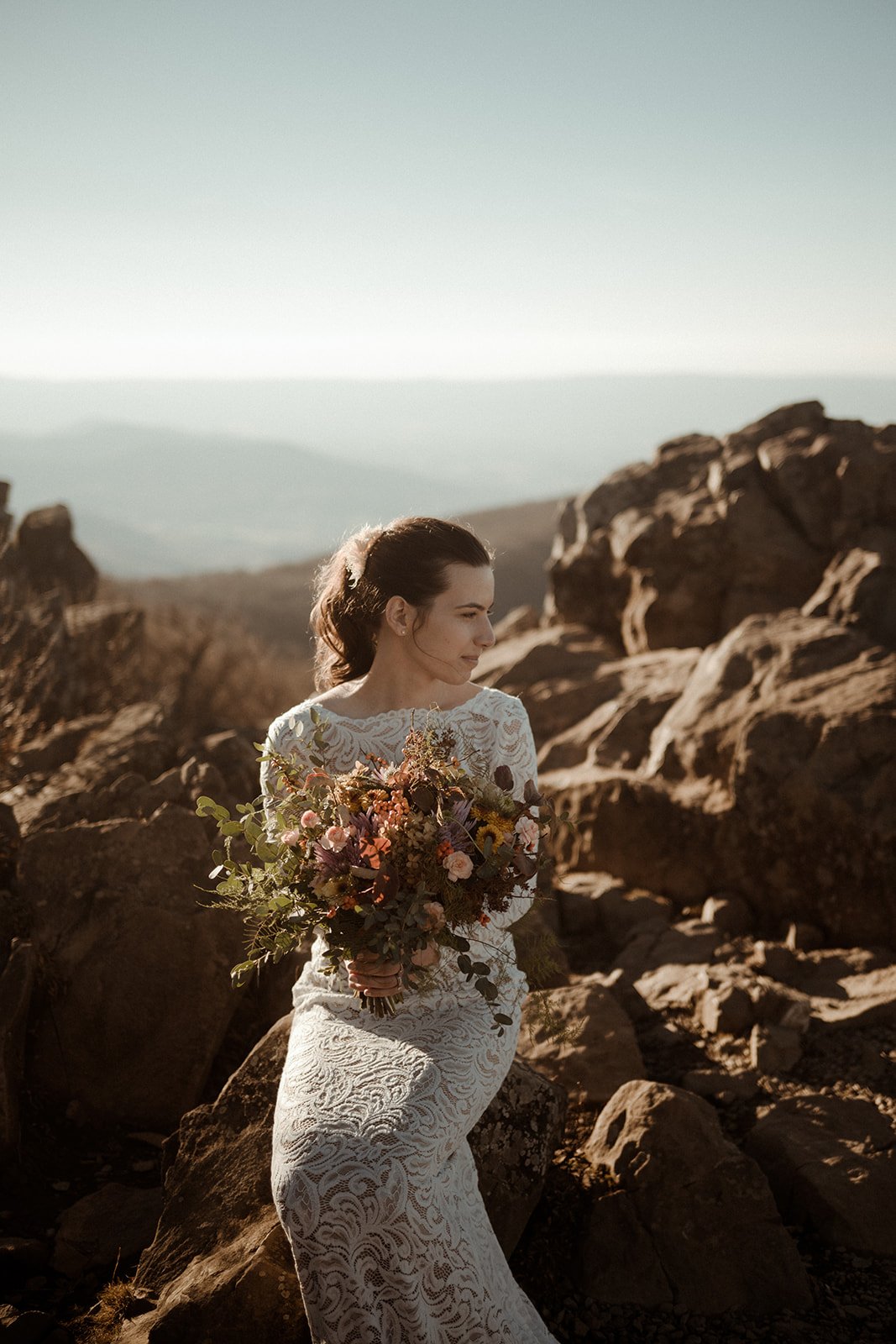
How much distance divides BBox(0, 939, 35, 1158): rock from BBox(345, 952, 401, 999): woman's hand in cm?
216

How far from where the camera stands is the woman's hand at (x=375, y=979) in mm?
3234

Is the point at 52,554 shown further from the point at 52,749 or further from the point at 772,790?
the point at 772,790

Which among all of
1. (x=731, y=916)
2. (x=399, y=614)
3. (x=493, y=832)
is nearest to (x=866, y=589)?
(x=731, y=916)

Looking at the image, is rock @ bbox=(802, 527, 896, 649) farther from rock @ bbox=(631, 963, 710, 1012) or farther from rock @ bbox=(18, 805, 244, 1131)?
rock @ bbox=(18, 805, 244, 1131)

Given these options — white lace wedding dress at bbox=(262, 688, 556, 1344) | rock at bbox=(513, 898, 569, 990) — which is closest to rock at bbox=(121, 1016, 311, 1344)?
white lace wedding dress at bbox=(262, 688, 556, 1344)

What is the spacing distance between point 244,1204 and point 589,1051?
1741 mm

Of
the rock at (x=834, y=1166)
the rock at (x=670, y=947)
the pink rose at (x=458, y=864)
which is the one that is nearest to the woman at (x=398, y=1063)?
the pink rose at (x=458, y=864)

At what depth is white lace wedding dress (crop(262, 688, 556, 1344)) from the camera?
2.91 m

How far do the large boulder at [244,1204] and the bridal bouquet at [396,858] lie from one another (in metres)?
0.83

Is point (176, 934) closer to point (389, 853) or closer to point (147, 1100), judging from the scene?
point (147, 1100)

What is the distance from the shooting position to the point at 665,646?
343 inches

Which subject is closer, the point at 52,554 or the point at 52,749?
the point at 52,749

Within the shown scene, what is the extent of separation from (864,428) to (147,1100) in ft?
24.5

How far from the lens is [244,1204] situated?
3.72m
